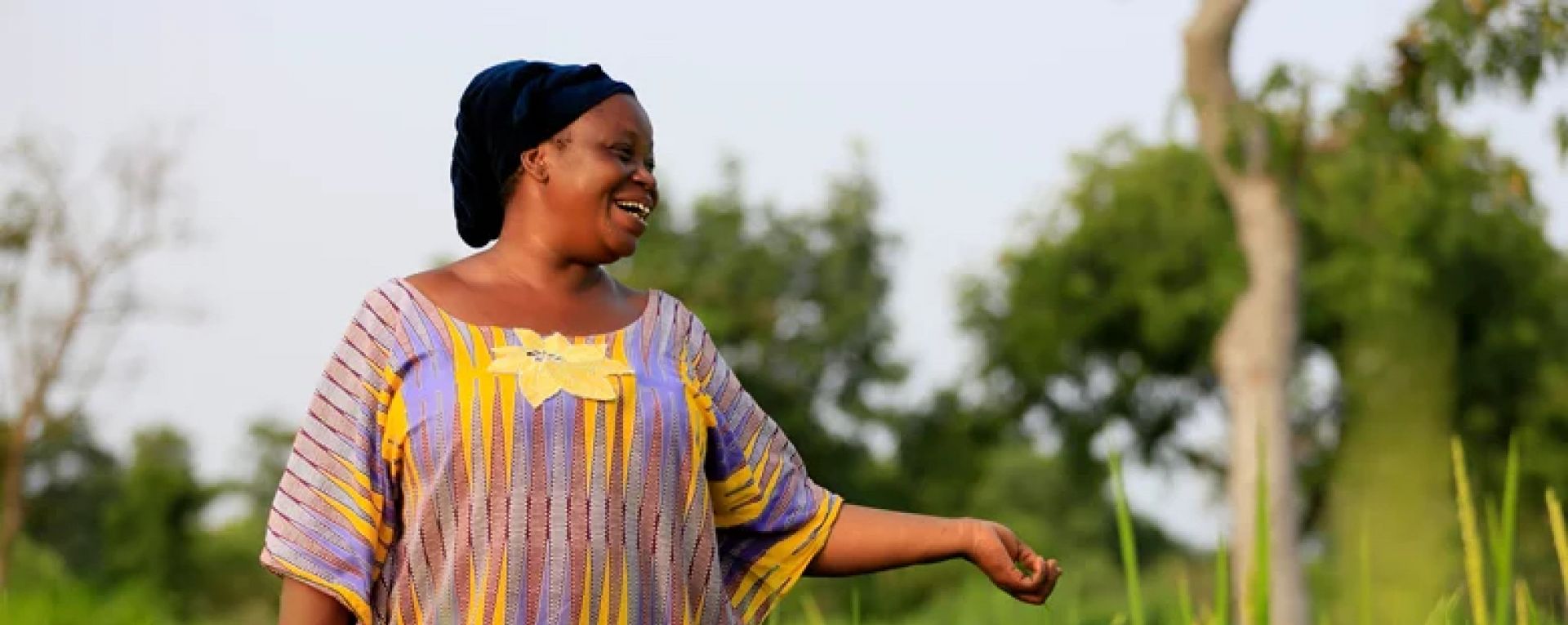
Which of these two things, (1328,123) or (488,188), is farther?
(1328,123)

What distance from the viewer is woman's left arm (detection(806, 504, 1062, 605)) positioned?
8.21 ft

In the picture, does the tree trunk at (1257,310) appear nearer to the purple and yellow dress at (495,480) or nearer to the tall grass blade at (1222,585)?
the tall grass blade at (1222,585)

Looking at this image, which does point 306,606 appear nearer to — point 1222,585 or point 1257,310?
point 1222,585

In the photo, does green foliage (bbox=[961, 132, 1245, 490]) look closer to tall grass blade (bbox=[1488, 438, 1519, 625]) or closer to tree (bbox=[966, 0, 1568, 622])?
tree (bbox=[966, 0, 1568, 622])

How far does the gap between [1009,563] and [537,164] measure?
772mm

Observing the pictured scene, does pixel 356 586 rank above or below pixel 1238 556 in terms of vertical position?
above

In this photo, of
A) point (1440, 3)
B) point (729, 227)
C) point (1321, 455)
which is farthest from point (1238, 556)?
point (729, 227)

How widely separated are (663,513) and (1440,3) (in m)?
9.35

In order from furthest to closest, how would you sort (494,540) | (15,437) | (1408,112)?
(15,437) < (1408,112) < (494,540)

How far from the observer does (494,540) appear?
2301 mm

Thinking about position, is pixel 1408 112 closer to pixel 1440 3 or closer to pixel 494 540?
pixel 1440 3

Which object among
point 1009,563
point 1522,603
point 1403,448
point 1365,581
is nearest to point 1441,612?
point 1522,603

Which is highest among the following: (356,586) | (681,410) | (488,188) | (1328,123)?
(1328,123)

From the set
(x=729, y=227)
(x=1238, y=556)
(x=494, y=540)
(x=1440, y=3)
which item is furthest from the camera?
(x=729, y=227)
